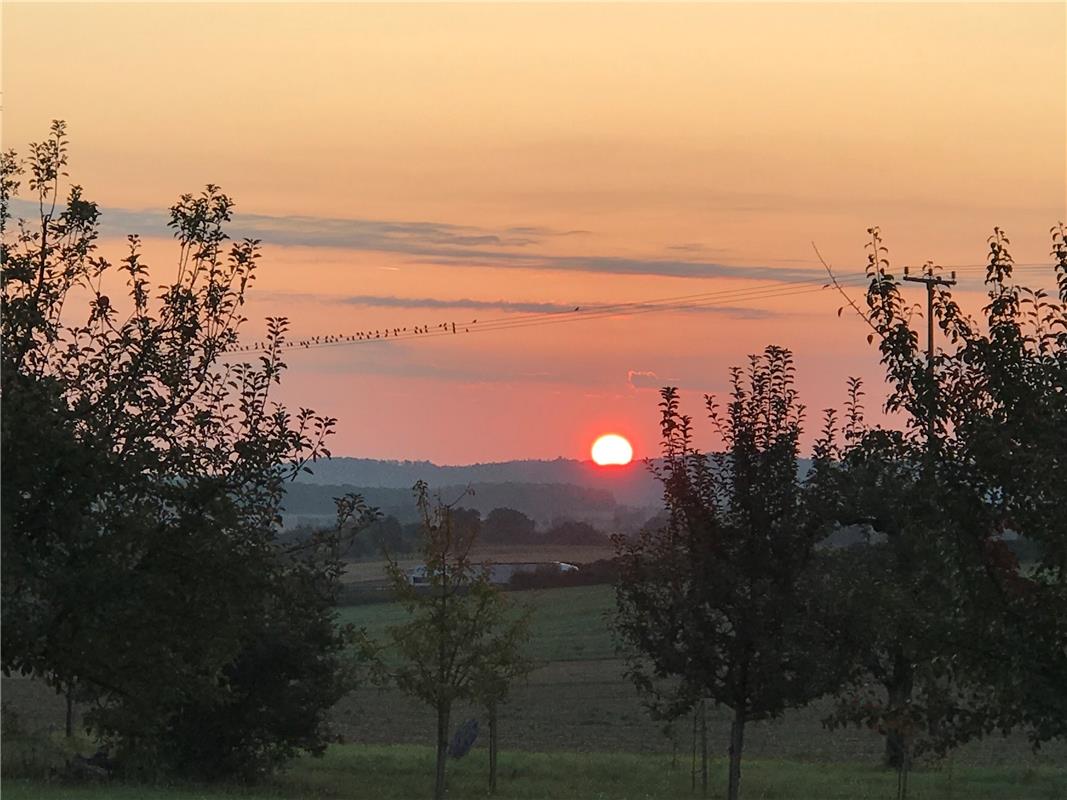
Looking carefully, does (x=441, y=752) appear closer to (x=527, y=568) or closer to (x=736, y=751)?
(x=736, y=751)

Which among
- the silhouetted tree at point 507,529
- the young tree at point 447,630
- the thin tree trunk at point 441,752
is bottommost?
the thin tree trunk at point 441,752

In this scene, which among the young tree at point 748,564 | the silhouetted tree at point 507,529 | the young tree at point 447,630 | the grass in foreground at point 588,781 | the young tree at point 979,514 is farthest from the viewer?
the silhouetted tree at point 507,529

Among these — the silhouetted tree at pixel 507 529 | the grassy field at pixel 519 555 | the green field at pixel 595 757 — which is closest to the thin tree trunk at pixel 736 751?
the green field at pixel 595 757

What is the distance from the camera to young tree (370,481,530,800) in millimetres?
28000

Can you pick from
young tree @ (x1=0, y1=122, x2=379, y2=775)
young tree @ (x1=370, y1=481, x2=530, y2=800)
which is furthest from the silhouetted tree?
young tree @ (x1=0, y1=122, x2=379, y2=775)

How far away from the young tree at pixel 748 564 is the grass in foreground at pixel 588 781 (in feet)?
26.0

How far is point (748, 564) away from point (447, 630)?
7001 mm

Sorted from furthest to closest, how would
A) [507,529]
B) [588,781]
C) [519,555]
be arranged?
[507,529]
[519,555]
[588,781]

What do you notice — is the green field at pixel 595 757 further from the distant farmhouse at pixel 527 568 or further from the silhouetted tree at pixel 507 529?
the silhouetted tree at pixel 507 529

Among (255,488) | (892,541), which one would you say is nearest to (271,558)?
(255,488)

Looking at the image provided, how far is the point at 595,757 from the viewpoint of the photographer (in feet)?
134

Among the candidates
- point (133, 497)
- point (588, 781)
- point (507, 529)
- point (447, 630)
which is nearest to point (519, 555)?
point (507, 529)

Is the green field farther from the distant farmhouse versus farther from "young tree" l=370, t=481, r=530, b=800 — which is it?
the distant farmhouse

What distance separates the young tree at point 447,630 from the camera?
1102 inches
